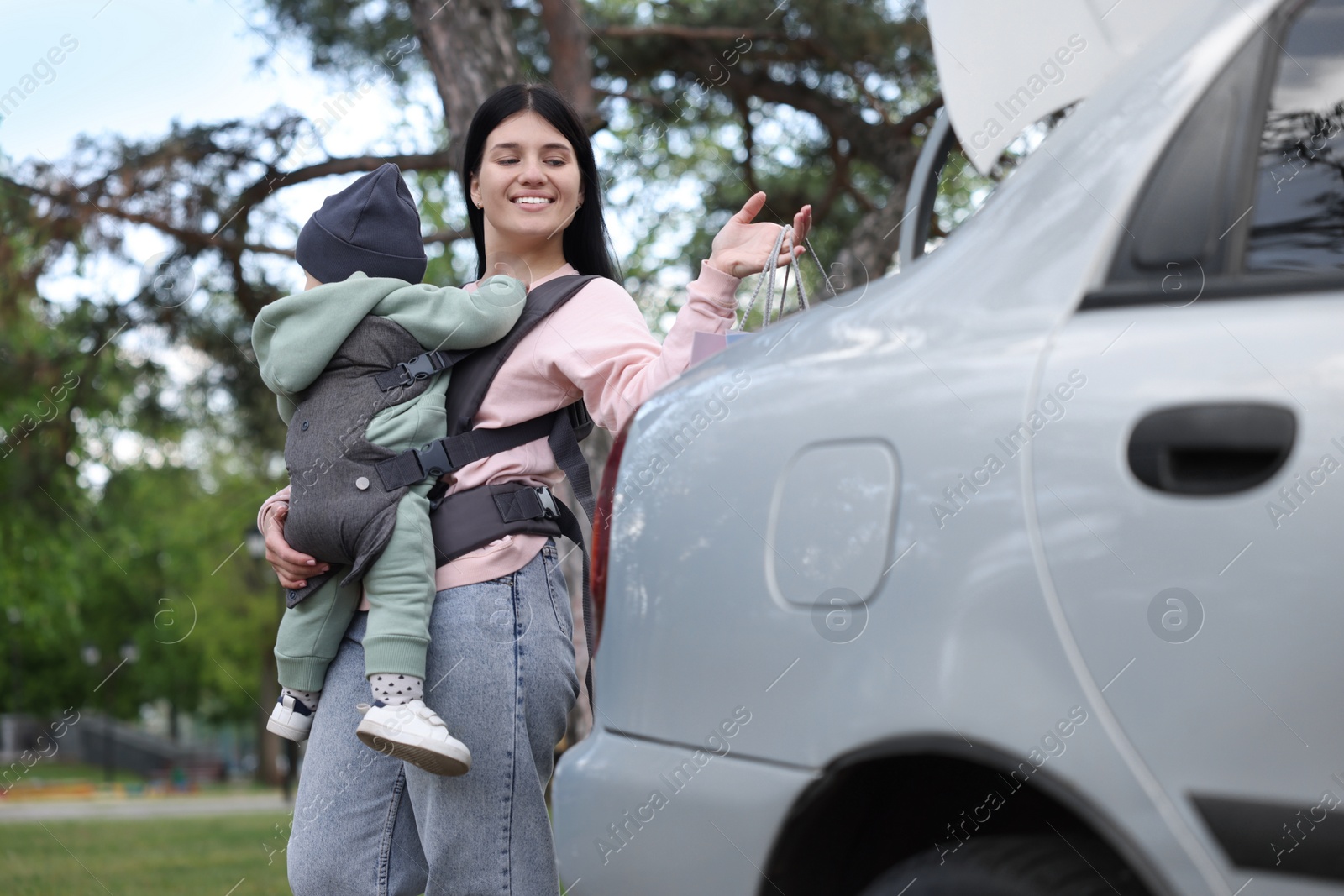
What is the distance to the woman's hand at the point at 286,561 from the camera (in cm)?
217

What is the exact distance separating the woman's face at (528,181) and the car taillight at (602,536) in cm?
73

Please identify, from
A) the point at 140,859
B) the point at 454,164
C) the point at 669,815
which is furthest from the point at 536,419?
the point at 140,859

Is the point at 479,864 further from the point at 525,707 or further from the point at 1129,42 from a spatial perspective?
the point at 1129,42

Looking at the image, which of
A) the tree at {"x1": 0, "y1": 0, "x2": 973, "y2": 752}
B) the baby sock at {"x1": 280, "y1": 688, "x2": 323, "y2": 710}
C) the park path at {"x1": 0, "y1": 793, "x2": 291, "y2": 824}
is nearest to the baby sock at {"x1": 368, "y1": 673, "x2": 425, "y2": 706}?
the baby sock at {"x1": 280, "y1": 688, "x2": 323, "y2": 710}

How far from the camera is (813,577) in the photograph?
1.42 m

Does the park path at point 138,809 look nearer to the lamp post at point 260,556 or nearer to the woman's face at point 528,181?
the lamp post at point 260,556

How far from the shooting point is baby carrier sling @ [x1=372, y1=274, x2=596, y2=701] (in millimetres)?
2129

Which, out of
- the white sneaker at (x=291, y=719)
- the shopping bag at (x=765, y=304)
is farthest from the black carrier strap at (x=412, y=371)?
the white sneaker at (x=291, y=719)

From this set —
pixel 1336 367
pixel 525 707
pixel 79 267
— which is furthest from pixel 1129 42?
pixel 79 267

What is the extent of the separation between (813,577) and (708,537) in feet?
0.58

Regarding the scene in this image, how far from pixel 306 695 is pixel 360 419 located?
544mm

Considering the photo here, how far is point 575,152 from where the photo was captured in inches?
97.0

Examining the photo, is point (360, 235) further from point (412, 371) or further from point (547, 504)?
point (547, 504)

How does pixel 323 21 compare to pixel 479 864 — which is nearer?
pixel 479 864
